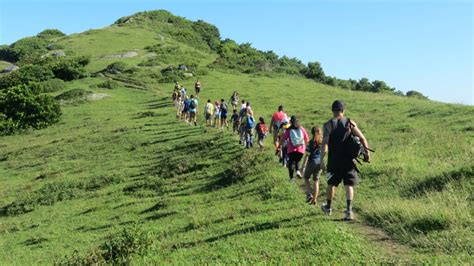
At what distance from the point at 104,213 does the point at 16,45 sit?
8476 cm

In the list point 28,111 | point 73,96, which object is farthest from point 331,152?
point 73,96

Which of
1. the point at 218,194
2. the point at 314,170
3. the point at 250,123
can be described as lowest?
the point at 218,194

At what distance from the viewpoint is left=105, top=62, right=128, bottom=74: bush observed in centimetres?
6086

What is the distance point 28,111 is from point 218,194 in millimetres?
33409

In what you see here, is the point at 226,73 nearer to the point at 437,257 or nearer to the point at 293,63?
the point at 293,63

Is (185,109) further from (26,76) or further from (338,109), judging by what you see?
(26,76)

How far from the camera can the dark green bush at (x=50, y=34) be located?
105m

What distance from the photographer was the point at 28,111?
141 ft

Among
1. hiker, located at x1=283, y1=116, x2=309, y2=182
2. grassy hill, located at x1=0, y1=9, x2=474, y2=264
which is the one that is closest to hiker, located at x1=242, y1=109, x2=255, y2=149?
grassy hill, located at x1=0, y1=9, x2=474, y2=264

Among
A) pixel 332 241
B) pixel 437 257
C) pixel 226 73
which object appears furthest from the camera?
→ pixel 226 73

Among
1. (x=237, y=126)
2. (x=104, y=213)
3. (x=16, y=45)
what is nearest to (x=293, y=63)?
(x=16, y=45)

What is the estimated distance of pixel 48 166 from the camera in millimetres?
27141

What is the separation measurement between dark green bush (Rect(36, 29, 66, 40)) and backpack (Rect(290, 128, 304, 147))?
104 metres

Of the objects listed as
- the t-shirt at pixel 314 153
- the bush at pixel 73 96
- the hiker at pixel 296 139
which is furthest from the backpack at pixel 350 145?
the bush at pixel 73 96
